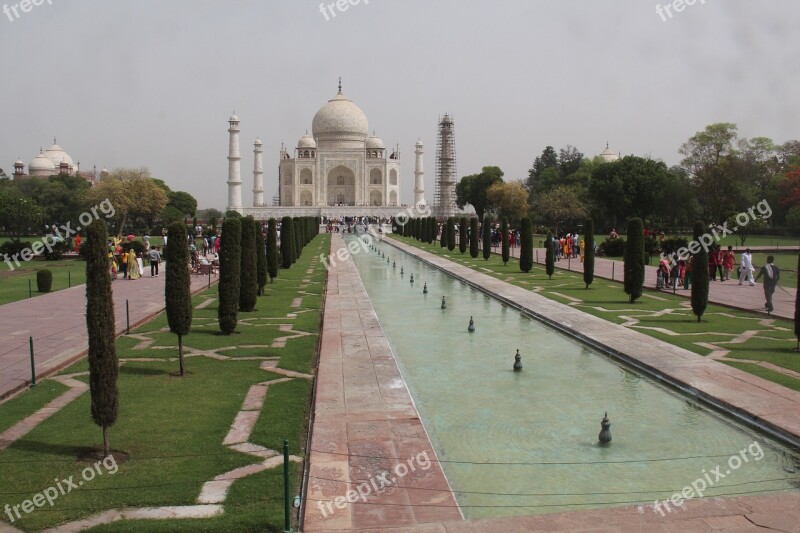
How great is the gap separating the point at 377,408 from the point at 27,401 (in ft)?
10.4

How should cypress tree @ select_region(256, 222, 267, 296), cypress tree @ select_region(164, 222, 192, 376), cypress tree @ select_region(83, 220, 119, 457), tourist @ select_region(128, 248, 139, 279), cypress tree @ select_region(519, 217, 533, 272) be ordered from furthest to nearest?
cypress tree @ select_region(519, 217, 533, 272)
tourist @ select_region(128, 248, 139, 279)
cypress tree @ select_region(256, 222, 267, 296)
cypress tree @ select_region(164, 222, 192, 376)
cypress tree @ select_region(83, 220, 119, 457)

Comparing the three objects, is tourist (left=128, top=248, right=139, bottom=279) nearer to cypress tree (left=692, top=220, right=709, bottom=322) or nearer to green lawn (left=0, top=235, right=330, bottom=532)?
green lawn (left=0, top=235, right=330, bottom=532)

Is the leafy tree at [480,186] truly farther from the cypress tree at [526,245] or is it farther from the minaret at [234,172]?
the cypress tree at [526,245]

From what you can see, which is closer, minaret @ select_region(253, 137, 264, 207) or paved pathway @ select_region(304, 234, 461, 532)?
paved pathway @ select_region(304, 234, 461, 532)

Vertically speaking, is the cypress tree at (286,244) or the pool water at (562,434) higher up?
the cypress tree at (286,244)

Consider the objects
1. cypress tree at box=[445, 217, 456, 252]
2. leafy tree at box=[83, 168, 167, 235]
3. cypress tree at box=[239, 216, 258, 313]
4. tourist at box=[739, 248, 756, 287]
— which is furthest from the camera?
leafy tree at box=[83, 168, 167, 235]

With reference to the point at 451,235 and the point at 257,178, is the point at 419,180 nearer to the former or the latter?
the point at 257,178

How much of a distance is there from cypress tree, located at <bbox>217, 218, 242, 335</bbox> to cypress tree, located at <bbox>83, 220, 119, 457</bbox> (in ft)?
13.6

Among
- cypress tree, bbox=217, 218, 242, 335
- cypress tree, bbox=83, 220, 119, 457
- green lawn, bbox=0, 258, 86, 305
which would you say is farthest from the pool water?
green lawn, bbox=0, 258, 86, 305

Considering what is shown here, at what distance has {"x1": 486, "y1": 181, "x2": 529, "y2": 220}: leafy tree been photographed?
49531mm

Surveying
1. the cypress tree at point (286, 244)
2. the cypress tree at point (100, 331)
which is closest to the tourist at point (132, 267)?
the cypress tree at point (286, 244)

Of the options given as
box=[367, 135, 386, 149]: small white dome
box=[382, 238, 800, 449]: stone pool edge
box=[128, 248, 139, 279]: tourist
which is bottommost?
box=[382, 238, 800, 449]: stone pool edge

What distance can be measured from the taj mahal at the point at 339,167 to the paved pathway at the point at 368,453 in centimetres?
5662

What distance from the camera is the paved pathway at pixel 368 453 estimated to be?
3.99 metres
